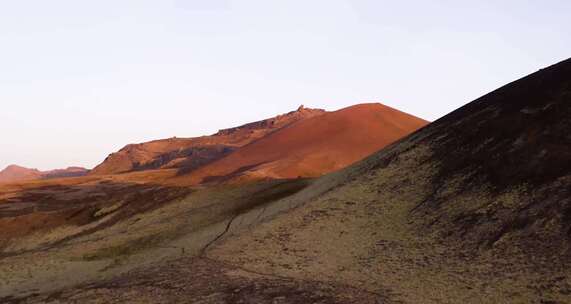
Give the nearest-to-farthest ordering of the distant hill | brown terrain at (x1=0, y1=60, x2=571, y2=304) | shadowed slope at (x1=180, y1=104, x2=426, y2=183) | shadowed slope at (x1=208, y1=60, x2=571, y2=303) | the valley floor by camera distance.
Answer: the valley floor, shadowed slope at (x1=208, y1=60, x2=571, y2=303), brown terrain at (x1=0, y1=60, x2=571, y2=304), shadowed slope at (x1=180, y1=104, x2=426, y2=183), the distant hill

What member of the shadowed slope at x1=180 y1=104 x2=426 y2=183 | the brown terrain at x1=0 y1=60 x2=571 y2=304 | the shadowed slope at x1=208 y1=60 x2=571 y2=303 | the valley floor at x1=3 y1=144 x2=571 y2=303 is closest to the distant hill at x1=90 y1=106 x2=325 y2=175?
the shadowed slope at x1=180 y1=104 x2=426 y2=183

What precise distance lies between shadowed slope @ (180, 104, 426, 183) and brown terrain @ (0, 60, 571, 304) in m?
34.2

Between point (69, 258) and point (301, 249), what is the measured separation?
1308cm

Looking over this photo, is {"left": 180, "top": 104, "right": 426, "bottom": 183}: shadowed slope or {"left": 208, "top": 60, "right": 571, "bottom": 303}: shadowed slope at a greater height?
{"left": 180, "top": 104, "right": 426, "bottom": 183}: shadowed slope

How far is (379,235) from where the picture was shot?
18859 mm

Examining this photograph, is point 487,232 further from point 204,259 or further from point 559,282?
point 204,259

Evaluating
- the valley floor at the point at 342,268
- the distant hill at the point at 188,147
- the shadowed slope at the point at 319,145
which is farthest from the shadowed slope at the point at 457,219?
the distant hill at the point at 188,147

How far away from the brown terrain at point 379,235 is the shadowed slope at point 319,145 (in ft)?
112

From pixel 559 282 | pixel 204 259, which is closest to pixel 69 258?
pixel 204 259

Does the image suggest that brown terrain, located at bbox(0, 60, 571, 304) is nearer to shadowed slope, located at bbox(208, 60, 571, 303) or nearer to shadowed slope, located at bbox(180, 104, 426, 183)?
shadowed slope, located at bbox(208, 60, 571, 303)

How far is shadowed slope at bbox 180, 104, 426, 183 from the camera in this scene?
69.9 metres

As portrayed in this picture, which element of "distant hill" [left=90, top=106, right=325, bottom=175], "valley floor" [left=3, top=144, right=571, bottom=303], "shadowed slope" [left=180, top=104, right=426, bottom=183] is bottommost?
"valley floor" [left=3, top=144, right=571, bottom=303]

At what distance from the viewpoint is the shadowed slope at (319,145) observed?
6994 cm

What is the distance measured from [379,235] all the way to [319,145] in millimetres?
61618
